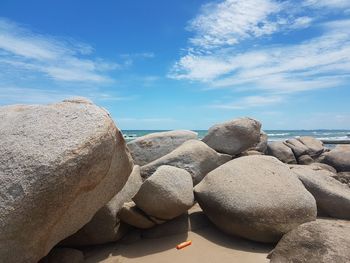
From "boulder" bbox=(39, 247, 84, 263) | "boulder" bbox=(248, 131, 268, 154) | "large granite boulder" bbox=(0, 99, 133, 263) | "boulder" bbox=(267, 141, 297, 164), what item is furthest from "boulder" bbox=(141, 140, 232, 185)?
"boulder" bbox=(267, 141, 297, 164)

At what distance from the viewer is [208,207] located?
5398mm

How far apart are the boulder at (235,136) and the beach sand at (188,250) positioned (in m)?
2.76

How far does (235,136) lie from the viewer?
26.0 ft

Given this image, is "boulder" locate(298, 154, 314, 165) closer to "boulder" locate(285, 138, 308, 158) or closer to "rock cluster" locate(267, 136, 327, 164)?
"rock cluster" locate(267, 136, 327, 164)

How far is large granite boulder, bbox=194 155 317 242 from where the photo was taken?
4879 millimetres

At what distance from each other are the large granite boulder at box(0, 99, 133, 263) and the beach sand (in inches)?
42.3

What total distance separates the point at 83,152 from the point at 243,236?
265 centimetres

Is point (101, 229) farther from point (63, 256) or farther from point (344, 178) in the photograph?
point (344, 178)

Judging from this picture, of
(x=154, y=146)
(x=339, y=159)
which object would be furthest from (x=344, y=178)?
(x=154, y=146)

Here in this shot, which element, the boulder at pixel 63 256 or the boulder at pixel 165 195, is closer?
the boulder at pixel 63 256

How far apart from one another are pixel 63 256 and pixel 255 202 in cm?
252

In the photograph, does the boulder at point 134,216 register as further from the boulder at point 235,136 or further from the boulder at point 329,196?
the boulder at point 235,136

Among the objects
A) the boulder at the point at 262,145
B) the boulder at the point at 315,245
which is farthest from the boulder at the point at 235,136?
the boulder at the point at 315,245

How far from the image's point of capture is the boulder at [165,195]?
491 centimetres
